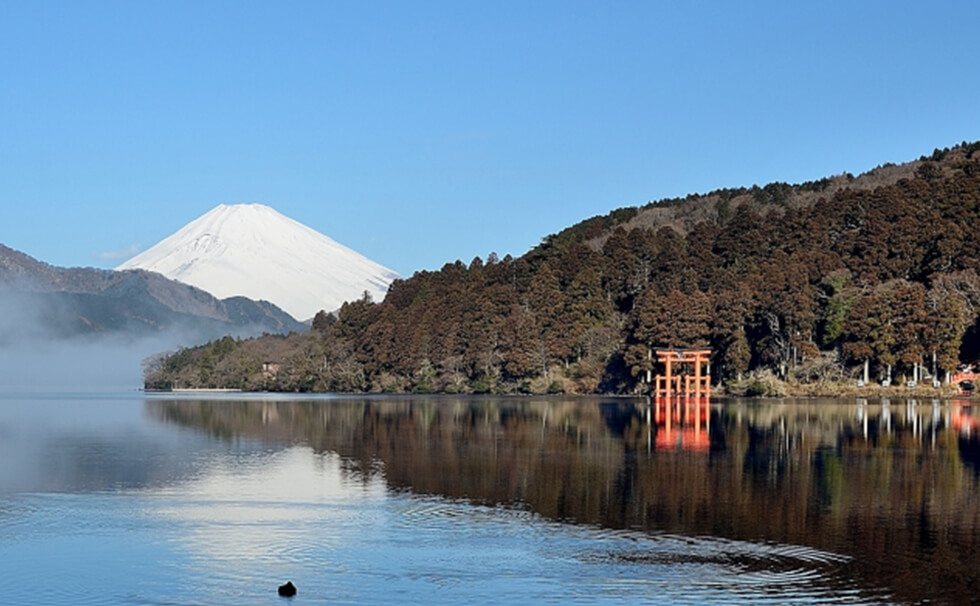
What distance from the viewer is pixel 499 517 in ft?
74.2

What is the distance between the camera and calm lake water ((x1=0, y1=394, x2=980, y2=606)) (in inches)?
657

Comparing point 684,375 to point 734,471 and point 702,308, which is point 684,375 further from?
point 734,471

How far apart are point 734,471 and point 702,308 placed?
5137 centimetres

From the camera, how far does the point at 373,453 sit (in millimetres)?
36500

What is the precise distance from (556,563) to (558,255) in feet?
295

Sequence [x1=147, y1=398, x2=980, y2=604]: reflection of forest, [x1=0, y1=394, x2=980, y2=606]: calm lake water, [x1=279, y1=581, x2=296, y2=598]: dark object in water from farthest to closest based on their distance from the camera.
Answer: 1. [x1=147, y1=398, x2=980, y2=604]: reflection of forest
2. [x1=0, y1=394, x2=980, y2=606]: calm lake water
3. [x1=279, y1=581, x2=296, y2=598]: dark object in water

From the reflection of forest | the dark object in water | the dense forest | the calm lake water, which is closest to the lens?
the dark object in water

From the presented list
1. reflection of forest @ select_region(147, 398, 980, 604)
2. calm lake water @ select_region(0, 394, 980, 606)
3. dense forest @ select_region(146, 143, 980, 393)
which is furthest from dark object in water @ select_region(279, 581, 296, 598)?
dense forest @ select_region(146, 143, 980, 393)

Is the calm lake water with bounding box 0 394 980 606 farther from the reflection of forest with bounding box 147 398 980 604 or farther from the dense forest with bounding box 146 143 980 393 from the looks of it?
the dense forest with bounding box 146 143 980 393

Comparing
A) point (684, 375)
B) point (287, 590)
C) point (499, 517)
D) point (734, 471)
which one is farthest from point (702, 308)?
point (287, 590)

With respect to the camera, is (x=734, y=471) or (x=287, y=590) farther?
(x=734, y=471)

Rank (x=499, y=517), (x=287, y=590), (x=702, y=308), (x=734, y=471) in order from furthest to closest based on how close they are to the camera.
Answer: (x=702, y=308), (x=734, y=471), (x=499, y=517), (x=287, y=590)

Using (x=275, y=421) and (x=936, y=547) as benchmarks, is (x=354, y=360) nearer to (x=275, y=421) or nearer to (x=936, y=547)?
(x=275, y=421)

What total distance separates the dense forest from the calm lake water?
29.9 metres
